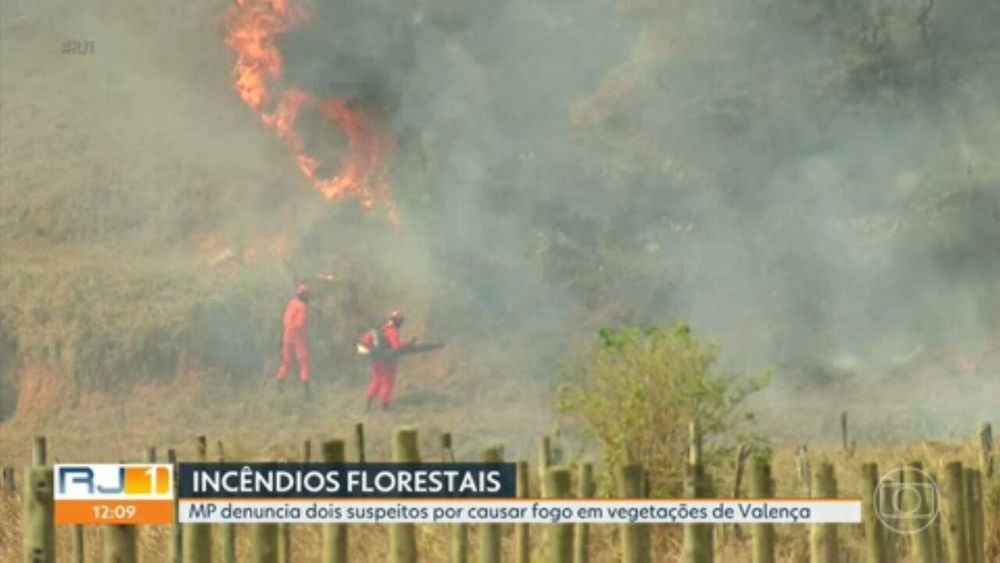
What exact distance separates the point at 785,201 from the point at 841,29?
608 centimetres

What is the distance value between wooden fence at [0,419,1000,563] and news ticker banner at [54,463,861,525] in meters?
0.10

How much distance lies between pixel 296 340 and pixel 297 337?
78 mm

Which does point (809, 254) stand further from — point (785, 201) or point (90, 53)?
point (90, 53)

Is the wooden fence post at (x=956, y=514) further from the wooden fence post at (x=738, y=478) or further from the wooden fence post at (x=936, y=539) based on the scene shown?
the wooden fence post at (x=738, y=478)

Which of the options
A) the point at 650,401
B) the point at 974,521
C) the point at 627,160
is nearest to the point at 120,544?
the point at 974,521

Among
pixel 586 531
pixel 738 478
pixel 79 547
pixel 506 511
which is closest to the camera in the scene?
pixel 506 511

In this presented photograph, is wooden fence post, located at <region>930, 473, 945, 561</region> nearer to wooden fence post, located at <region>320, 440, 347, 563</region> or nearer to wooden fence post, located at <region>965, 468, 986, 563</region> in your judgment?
wooden fence post, located at <region>965, 468, 986, 563</region>

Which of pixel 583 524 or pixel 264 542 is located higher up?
pixel 583 524

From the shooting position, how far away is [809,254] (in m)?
55.2

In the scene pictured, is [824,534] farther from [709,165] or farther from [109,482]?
[709,165]

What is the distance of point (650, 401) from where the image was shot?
20562 mm

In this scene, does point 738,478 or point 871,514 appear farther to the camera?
point 738,478

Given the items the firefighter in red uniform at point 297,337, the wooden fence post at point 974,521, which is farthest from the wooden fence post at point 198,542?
the firefighter in red uniform at point 297,337

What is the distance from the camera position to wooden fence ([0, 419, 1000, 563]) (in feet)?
46.6
